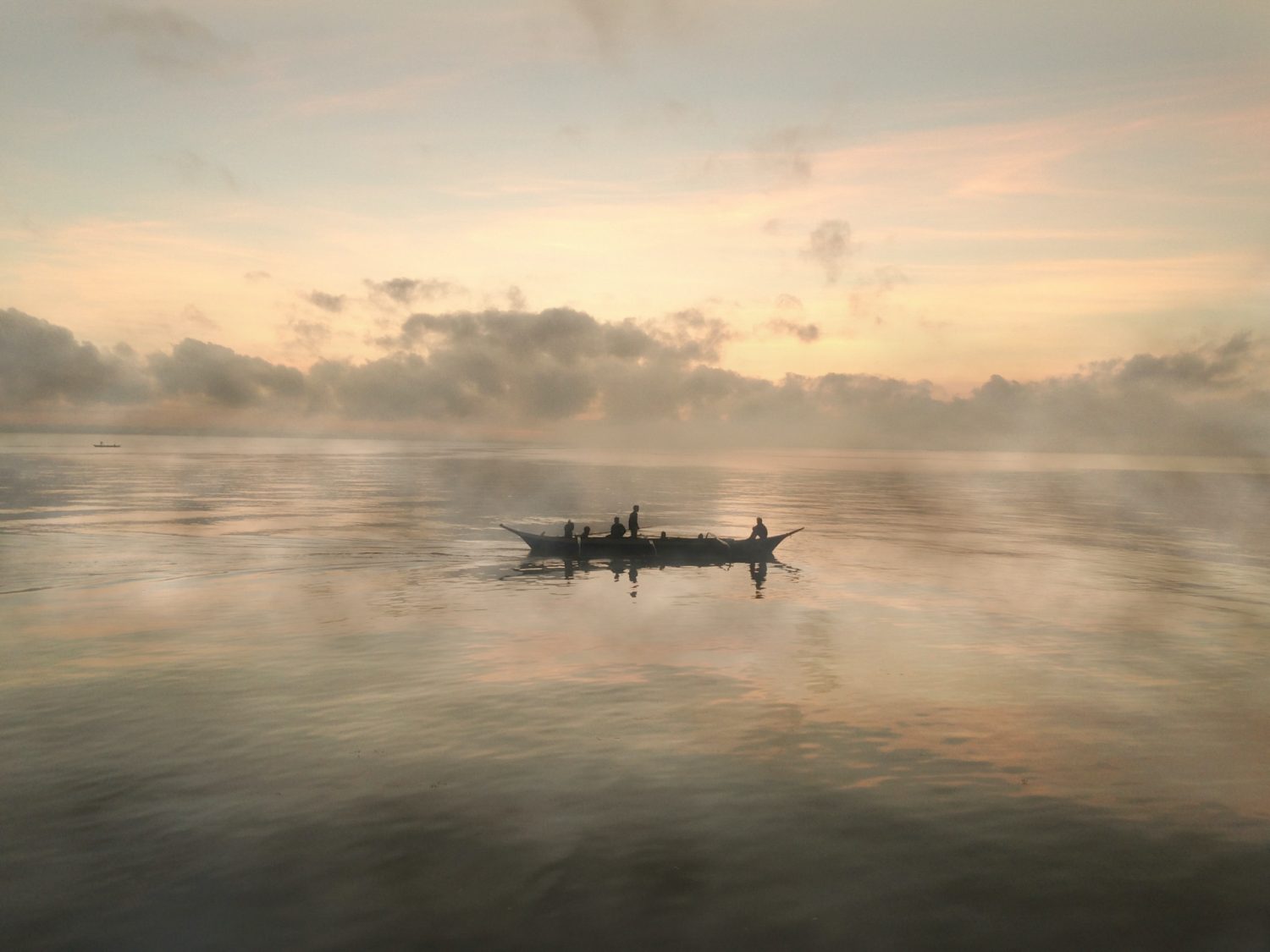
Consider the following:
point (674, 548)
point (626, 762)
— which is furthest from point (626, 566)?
point (626, 762)

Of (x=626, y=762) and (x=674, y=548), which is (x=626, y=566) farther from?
(x=626, y=762)

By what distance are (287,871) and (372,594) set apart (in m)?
27.6

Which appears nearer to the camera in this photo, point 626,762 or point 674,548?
point 626,762

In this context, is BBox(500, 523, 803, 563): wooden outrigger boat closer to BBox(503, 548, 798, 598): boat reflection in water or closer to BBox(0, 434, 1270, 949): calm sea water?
BBox(503, 548, 798, 598): boat reflection in water

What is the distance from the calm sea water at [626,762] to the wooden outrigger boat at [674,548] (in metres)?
6.83

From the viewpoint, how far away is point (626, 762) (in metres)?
19.4

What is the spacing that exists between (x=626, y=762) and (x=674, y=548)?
115ft

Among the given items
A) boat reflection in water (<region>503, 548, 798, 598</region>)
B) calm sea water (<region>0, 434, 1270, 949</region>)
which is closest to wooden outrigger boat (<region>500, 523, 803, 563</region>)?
boat reflection in water (<region>503, 548, 798, 598</region>)

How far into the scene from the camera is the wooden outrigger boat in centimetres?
5428

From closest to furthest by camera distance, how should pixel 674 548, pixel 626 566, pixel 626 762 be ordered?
pixel 626 762 < pixel 626 566 < pixel 674 548

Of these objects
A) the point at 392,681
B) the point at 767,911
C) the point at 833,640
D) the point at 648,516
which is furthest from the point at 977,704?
the point at 648,516

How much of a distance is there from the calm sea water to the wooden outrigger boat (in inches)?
269

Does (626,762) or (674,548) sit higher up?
(674,548)

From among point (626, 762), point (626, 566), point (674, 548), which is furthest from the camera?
point (674, 548)
